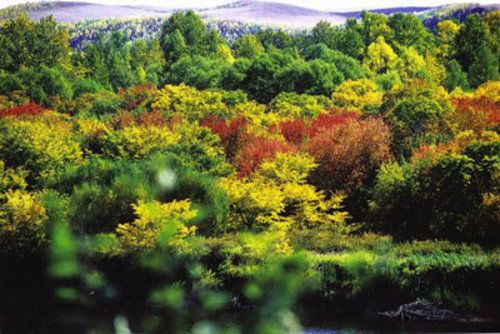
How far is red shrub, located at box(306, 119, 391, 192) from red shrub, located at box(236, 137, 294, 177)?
3.06ft

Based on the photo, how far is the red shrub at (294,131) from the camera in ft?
72.9

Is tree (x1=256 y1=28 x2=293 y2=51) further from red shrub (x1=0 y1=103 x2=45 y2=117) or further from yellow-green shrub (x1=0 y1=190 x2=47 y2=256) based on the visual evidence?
yellow-green shrub (x1=0 y1=190 x2=47 y2=256)

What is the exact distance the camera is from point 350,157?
18109 mm

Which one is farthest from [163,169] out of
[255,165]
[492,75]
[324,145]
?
[492,75]

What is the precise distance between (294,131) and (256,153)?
3.77m

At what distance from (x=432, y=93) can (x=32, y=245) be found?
41.5 ft

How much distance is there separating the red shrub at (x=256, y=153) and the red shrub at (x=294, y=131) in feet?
6.50

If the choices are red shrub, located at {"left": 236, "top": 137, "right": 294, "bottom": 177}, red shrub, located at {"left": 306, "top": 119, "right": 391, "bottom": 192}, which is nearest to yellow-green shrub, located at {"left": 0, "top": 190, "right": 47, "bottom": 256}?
red shrub, located at {"left": 236, "top": 137, "right": 294, "bottom": 177}

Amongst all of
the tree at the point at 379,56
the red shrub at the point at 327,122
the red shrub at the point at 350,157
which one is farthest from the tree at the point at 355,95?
the red shrub at the point at 350,157

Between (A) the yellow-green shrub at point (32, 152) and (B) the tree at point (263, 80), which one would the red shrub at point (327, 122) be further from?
(B) the tree at point (263, 80)

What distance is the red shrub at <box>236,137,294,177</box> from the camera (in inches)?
747

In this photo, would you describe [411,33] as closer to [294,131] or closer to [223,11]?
[223,11]

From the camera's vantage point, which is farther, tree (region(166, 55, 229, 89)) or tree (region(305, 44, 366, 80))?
tree (region(305, 44, 366, 80))

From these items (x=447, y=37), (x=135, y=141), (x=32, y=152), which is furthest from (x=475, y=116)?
(x=447, y=37)
